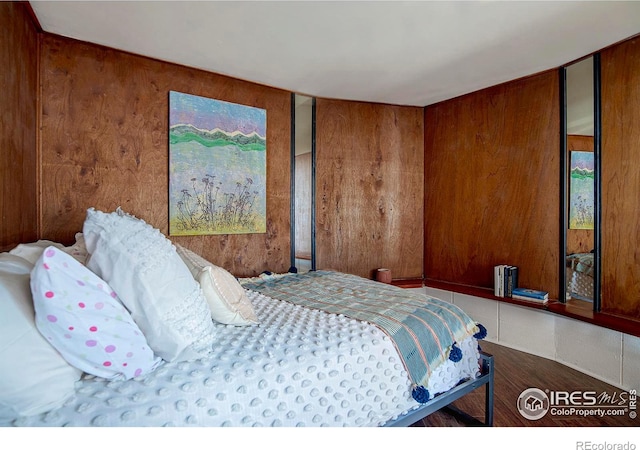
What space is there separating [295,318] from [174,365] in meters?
0.64

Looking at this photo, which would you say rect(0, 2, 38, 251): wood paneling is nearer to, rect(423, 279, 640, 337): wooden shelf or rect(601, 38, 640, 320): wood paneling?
rect(423, 279, 640, 337): wooden shelf

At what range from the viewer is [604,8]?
2000 millimetres

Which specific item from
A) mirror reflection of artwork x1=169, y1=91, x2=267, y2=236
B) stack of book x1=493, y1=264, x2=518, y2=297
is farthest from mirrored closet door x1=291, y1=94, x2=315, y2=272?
stack of book x1=493, y1=264, x2=518, y2=297

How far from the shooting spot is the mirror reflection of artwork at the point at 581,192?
8.57 feet

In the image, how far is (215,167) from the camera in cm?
289

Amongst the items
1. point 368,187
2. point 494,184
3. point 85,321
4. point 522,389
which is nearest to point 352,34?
point 368,187

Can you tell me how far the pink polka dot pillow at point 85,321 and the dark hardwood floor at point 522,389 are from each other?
5.37ft

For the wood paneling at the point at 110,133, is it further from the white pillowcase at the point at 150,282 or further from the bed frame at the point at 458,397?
the bed frame at the point at 458,397

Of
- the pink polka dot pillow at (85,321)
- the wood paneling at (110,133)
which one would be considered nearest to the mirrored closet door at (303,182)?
the wood paneling at (110,133)

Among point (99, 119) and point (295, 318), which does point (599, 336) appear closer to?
point (295, 318)

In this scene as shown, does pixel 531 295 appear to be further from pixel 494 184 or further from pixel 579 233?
pixel 494 184

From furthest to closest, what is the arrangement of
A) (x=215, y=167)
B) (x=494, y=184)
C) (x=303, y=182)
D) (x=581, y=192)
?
(x=303, y=182) < (x=494, y=184) < (x=215, y=167) < (x=581, y=192)

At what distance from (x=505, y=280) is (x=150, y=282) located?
303cm
